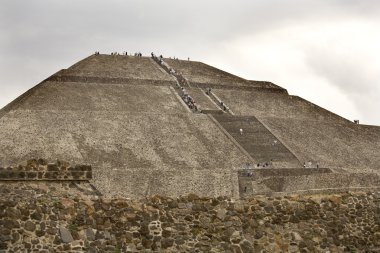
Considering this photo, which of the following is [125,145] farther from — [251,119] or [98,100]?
[251,119]

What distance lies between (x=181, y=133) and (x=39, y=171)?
1643 inches

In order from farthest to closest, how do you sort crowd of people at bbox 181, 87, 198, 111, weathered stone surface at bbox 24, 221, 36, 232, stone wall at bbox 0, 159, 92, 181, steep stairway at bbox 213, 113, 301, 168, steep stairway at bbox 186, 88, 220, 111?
steep stairway at bbox 186, 88, 220, 111
crowd of people at bbox 181, 87, 198, 111
steep stairway at bbox 213, 113, 301, 168
stone wall at bbox 0, 159, 92, 181
weathered stone surface at bbox 24, 221, 36, 232

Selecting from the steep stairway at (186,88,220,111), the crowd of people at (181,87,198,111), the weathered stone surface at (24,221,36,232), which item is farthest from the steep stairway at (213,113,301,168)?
the weathered stone surface at (24,221,36,232)

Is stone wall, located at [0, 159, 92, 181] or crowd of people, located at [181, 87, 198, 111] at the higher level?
crowd of people, located at [181, 87, 198, 111]

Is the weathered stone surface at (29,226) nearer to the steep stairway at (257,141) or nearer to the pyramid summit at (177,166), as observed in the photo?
the pyramid summit at (177,166)

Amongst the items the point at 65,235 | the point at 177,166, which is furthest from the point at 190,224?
the point at 177,166

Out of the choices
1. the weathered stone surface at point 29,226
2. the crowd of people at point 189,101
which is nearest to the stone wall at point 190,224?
the weathered stone surface at point 29,226

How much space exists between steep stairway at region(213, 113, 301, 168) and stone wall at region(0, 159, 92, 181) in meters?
38.7

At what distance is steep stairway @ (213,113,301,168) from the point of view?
54.2 meters

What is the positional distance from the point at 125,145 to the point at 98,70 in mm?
23060

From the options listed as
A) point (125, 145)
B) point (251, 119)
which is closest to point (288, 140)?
point (251, 119)

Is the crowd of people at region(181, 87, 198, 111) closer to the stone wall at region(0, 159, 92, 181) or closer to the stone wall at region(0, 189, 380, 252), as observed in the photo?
the stone wall at region(0, 159, 92, 181)

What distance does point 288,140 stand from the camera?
198ft

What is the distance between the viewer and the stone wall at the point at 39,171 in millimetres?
14102
